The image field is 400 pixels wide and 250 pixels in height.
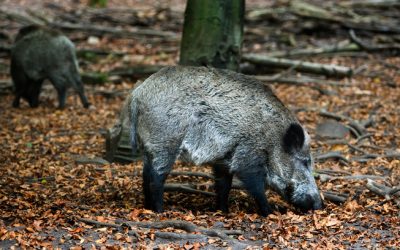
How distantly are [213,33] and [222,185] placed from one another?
9.42 feet

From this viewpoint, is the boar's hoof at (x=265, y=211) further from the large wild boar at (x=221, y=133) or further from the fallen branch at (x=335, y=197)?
the fallen branch at (x=335, y=197)

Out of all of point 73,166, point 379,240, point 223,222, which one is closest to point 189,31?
point 73,166

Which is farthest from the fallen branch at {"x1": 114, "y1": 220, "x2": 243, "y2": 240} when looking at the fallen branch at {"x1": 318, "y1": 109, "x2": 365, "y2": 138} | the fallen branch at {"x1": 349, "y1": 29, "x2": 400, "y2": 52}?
the fallen branch at {"x1": 349, "y1": 29, "x2": 400, "y2": 52}

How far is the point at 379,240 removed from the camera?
6188 millimetres

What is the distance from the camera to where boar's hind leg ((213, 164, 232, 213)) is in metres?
7.33

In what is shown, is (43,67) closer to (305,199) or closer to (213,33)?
(213,33)

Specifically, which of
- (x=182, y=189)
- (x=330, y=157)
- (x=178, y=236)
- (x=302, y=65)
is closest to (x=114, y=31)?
(x=302, y=65)

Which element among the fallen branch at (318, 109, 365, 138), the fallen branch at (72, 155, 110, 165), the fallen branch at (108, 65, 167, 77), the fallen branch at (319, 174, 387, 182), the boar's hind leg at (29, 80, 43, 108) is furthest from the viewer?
the fallen branch at (108, 65, 167, 77)

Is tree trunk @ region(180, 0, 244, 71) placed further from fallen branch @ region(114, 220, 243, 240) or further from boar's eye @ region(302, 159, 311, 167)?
fallen branch @ region(114, 220, 243, 240)

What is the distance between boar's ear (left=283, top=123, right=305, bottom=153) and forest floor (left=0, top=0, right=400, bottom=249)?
71 centimetres

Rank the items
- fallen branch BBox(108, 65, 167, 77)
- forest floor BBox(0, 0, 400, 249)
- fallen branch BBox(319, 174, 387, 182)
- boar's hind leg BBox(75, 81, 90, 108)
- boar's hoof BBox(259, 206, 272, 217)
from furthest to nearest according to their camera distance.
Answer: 1. fallen branch BBox(108, 65, 167, 77)
2. boar's hind leg BBox(75, 81, 90, 108)
3. fallen branch BBox(319, 174, 387, 182)
4. boar's hoof BBox(259, 206, 272, 217)
5. forest floor BBox(0, 0, 400, 249)

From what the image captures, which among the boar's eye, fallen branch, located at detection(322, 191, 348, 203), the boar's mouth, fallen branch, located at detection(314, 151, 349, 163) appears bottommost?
fallen branch, located at detection(314, 151, 349, 163)

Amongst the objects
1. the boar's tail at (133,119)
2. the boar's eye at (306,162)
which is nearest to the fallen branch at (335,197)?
the boar's eye at (306,162)

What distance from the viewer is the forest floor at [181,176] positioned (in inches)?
240
